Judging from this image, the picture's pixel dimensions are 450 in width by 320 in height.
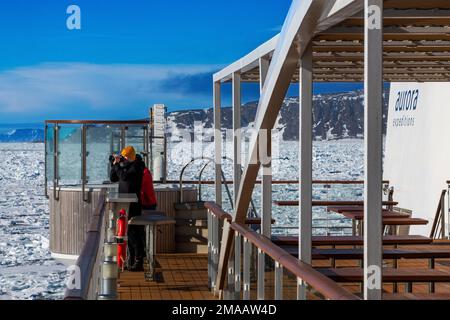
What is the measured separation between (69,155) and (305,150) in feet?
34.0

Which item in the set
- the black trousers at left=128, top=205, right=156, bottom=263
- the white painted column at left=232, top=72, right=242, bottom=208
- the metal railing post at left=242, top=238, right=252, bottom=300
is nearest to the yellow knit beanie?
the black trousers at left=128, top=205, right=156, bottom=263

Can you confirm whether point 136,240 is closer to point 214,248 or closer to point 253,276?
point 214,248

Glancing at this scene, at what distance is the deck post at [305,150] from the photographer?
5887 mm

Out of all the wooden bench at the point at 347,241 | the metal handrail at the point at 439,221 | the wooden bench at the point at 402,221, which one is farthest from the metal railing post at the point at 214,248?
the metal handrail at the point at 439,221

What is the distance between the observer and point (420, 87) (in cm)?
1712

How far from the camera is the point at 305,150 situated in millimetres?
5926

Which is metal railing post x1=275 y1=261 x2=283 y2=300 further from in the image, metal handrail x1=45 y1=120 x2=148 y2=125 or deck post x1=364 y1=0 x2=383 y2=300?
metal handrail x1=45 y1=120 x2=148 y2=125

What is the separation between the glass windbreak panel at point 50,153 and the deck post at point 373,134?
40.0 feet

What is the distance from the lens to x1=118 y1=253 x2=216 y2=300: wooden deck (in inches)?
412

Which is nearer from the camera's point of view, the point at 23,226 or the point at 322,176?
the point at 23,226

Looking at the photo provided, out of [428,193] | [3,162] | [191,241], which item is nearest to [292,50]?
[191,241]

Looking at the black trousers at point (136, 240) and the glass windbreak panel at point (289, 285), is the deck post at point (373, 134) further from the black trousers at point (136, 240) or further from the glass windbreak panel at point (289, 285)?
the black trousers at point (136, 240)

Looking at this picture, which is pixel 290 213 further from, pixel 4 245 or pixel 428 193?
pixel 4 245
